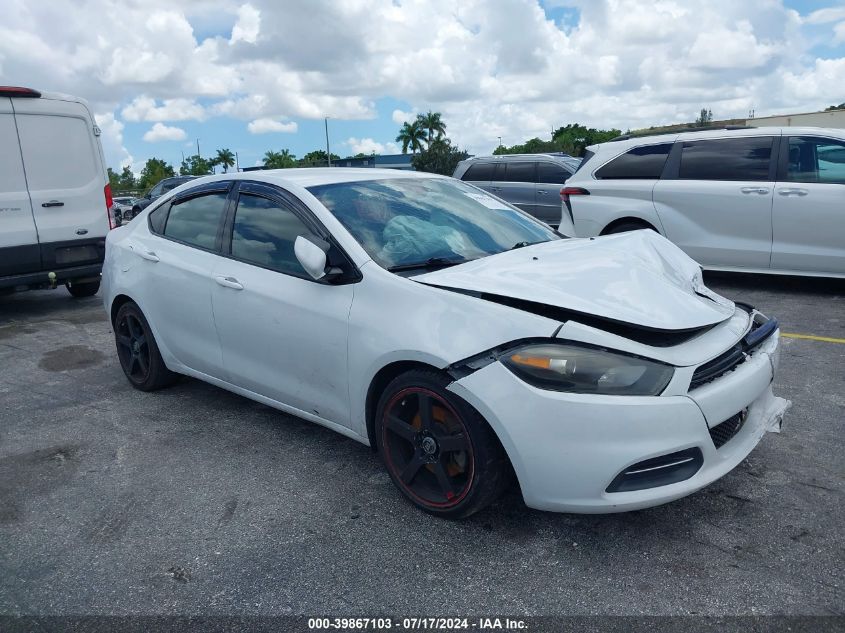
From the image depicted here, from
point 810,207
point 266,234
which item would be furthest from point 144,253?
point 810,207

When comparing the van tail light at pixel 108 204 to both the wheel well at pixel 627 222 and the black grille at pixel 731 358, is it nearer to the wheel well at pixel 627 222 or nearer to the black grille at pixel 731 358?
the wheel well at pixel 627 222

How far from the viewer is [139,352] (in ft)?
15.9

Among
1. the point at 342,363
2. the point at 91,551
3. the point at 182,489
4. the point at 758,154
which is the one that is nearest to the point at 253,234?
the point at 342,363

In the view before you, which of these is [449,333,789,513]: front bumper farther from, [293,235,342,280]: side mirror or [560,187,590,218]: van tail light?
[560,187,590,218]: van tail light

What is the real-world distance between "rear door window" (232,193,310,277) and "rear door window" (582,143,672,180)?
520cm

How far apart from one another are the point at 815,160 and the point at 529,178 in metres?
6.44

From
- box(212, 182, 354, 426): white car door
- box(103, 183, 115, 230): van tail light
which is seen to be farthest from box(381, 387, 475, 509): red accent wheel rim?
box(103, 183, 115, 230): van tail light

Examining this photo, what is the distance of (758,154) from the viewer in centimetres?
715

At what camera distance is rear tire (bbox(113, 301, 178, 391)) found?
4.73 metres

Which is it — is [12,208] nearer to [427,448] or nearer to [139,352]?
[139,352]

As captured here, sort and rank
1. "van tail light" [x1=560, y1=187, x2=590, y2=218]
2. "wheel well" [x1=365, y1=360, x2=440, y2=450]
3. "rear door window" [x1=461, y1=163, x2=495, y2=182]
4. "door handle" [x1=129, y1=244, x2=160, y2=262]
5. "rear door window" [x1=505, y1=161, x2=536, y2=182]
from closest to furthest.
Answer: "wheel well" [x1=365, y1=360, x2=440, y2=450], "door handle" [x1=129, y1=244, x2=160, y2=262], "van tail light" [x1=560, y1=187, x2=590, y2=218], "rear door window" [x1=505, y1=161, x2=536, y2=182], "rear door window" [x1=461, y1=163, x2=495, y2=182]

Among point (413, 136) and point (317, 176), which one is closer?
point (317, 176)

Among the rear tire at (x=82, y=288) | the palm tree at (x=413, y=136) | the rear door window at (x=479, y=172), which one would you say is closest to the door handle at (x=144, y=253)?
the rear tire at (x=82, y=288)

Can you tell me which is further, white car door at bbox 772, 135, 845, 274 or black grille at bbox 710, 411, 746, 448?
white car door at bbox 772, 135, 845, 274
